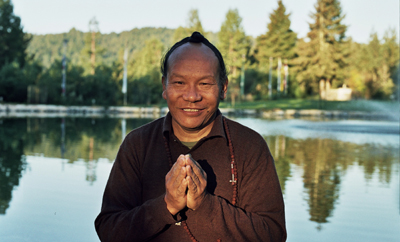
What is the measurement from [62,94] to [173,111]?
51.7 m

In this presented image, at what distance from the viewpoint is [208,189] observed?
248 cm

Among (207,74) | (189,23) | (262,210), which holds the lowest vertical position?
(262,210)

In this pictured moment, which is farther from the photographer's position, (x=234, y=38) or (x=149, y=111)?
(x=234, y=38)

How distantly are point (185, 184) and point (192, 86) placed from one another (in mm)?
575

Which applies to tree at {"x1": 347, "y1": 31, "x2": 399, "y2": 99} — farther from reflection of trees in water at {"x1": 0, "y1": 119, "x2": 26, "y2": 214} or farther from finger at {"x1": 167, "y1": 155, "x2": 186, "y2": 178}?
finger at {"x1": 167, "y1": 155, "x2": 186, "y2": 178}

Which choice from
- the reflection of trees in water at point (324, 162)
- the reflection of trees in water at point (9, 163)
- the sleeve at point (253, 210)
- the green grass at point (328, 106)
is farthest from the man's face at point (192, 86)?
the green grass at point (328, 106)

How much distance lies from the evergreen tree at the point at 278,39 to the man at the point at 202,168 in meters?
85.2

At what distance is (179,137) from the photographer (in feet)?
8.71

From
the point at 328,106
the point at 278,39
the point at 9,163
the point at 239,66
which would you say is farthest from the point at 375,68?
the point at 9,163

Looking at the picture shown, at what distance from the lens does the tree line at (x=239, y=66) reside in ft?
182

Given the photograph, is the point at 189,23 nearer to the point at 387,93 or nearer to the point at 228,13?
the point at 228,13

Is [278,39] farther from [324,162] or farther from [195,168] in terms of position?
[195,168]

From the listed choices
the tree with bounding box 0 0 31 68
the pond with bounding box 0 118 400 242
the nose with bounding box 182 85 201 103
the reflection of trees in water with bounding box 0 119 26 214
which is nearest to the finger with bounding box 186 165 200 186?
the nose with bounding box 182 85 201 103

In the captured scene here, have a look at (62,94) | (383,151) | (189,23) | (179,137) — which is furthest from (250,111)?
(179,137)
